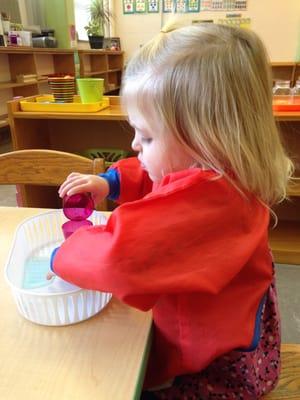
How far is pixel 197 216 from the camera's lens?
1.41 feet

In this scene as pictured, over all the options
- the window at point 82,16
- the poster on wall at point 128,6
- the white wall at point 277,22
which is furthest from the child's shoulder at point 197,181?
the poster on wall at point 128,6

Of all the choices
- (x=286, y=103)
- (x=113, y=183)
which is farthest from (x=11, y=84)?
(x=113, y=183)

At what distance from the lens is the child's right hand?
0.62 m

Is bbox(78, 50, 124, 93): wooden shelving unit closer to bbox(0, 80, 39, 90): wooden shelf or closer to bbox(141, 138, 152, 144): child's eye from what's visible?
bbox(0, 80, 39, 90): wooden shelf

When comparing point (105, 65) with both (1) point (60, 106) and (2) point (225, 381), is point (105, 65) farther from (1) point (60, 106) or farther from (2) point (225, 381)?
(2) point (225, 381)

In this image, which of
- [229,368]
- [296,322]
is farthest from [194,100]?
[296,322]

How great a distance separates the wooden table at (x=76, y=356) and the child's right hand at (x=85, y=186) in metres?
0.20

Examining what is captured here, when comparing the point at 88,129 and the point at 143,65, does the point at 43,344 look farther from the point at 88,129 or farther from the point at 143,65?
the point at 88,129

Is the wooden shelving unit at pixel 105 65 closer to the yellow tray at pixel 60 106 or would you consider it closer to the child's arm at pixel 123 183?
the yellow tray at pixel 60 106

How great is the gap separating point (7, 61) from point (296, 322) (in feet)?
12.1

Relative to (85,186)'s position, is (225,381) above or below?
below

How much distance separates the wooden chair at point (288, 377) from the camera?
25.8 inches

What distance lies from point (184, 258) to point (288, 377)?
0.44 metres

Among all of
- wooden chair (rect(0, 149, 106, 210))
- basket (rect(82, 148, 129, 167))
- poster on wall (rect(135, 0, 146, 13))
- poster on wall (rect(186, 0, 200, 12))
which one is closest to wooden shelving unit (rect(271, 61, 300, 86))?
poster on wall (rect(186, 0, 200, 12))
